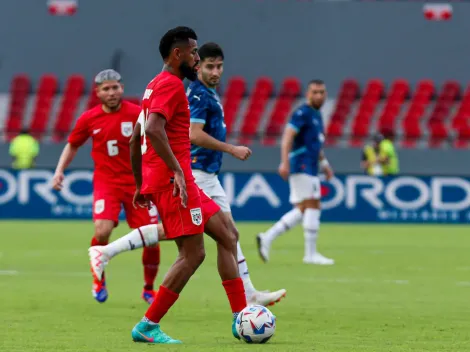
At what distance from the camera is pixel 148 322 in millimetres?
7750

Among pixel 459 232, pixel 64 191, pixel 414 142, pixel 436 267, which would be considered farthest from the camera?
pixel 414 142

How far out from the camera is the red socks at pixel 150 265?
10.8m

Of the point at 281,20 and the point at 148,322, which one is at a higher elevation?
the point at 281,20

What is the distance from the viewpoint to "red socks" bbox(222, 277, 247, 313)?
321 inches

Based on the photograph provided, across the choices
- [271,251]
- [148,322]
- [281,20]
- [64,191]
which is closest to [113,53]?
[281,20]

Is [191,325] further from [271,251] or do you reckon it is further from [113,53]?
[113,53]

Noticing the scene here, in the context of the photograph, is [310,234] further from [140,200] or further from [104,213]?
[140,200]

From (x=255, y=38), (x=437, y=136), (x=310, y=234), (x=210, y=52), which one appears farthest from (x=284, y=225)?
(x=255, y=38)

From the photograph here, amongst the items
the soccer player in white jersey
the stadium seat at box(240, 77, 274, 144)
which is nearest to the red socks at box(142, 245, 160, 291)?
the soccer player in white jersey

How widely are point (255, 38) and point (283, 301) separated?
23363mm

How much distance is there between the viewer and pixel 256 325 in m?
7.78

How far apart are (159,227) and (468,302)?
2777 millimetres

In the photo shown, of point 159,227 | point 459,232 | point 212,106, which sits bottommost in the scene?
point 459,232

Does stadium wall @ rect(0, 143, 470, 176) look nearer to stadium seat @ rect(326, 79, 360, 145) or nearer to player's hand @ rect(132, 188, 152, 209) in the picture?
stadium seat @ rect(326, 79, 360, 145)
